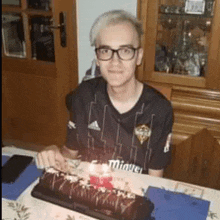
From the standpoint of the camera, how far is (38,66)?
10.1 feet

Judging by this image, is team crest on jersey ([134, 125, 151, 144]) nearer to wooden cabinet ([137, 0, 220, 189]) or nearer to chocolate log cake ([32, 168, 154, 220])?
chocolate log cake ([32, 168, 154, 220])

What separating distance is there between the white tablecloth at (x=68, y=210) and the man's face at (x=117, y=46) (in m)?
0.44

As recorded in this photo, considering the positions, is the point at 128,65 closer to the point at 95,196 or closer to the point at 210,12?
the point at 95,196

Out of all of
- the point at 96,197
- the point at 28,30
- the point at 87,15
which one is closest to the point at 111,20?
the point at 96,197

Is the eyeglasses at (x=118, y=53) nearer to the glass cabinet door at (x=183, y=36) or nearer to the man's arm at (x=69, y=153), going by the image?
the man's arm at (x=69, y=153)

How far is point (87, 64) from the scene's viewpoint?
9.68ft

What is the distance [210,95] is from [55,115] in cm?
155

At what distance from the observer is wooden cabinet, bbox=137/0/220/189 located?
2.38m

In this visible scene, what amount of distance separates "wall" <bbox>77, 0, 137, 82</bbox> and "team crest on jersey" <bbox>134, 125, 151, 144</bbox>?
1.34m

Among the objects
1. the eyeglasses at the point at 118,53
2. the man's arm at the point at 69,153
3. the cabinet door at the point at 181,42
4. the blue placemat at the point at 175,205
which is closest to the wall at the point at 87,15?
the cabinet door at the point at 181,42

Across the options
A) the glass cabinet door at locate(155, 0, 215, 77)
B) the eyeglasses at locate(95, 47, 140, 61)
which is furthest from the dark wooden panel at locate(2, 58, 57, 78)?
the eyeglasses at locate(95, 47, 140, 61)

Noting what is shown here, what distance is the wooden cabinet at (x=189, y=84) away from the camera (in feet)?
7.82

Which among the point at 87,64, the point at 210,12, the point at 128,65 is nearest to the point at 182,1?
the point at 210,12

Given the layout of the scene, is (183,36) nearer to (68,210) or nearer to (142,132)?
(142,132)
